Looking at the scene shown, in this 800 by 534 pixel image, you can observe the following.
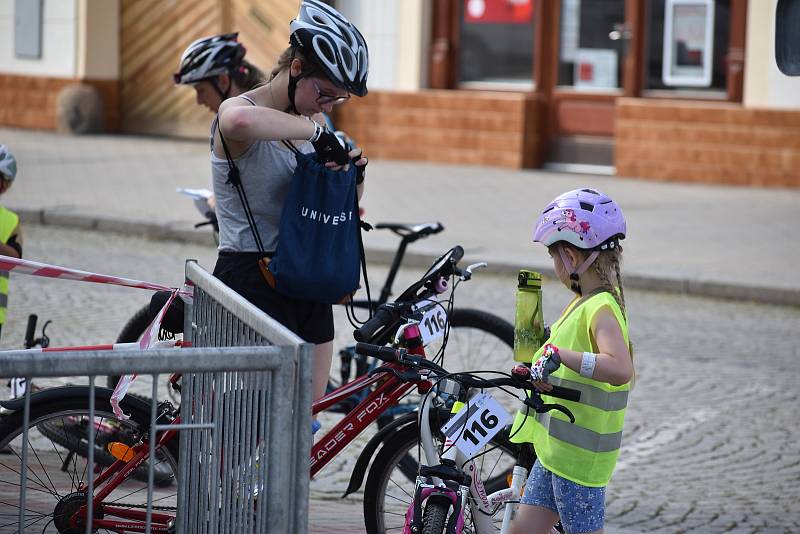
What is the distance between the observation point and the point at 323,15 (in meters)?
4.20

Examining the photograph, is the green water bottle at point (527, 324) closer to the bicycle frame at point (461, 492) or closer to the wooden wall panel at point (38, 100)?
the bicycle frame at point (461, 492)

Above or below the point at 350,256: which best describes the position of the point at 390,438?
below

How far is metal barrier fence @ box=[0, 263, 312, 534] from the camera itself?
2629 mm

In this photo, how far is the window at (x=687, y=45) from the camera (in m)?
15.9

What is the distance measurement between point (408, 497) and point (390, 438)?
0.27 meters

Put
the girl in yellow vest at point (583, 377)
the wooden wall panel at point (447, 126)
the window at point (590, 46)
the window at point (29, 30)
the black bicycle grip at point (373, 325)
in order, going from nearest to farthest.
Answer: the girl in yellow vest at point (583, 377) < the black bicycle grip at point (373, 325) < the window at point (590, 46) < the wooden wall panel at point (447, 126) < the window at point (29, 30)

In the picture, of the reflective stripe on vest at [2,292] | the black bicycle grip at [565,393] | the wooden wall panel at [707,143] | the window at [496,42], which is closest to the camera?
the black bicycle grip at [565,393]

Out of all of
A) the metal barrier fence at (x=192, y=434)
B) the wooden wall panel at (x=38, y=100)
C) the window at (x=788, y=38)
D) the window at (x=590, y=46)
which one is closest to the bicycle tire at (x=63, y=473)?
the metal barrier fence at (x=192, y=434)

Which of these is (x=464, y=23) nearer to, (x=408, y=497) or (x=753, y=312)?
(x=753, y=312)

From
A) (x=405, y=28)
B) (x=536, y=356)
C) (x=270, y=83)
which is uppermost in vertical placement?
(x=405, y=28)

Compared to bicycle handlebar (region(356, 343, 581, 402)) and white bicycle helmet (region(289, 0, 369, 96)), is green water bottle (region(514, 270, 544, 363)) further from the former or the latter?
white bicycle helmet (region(289, 0, 369, 96))

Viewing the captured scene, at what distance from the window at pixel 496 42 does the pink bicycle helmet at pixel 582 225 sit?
13577 millimetres

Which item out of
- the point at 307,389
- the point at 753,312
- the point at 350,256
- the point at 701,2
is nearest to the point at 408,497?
the point at 350,256

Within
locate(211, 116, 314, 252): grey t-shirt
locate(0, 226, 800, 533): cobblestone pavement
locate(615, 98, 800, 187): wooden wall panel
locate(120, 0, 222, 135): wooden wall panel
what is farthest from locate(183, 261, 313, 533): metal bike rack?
locate(120, 0, 222, 135): wooden wall panel
